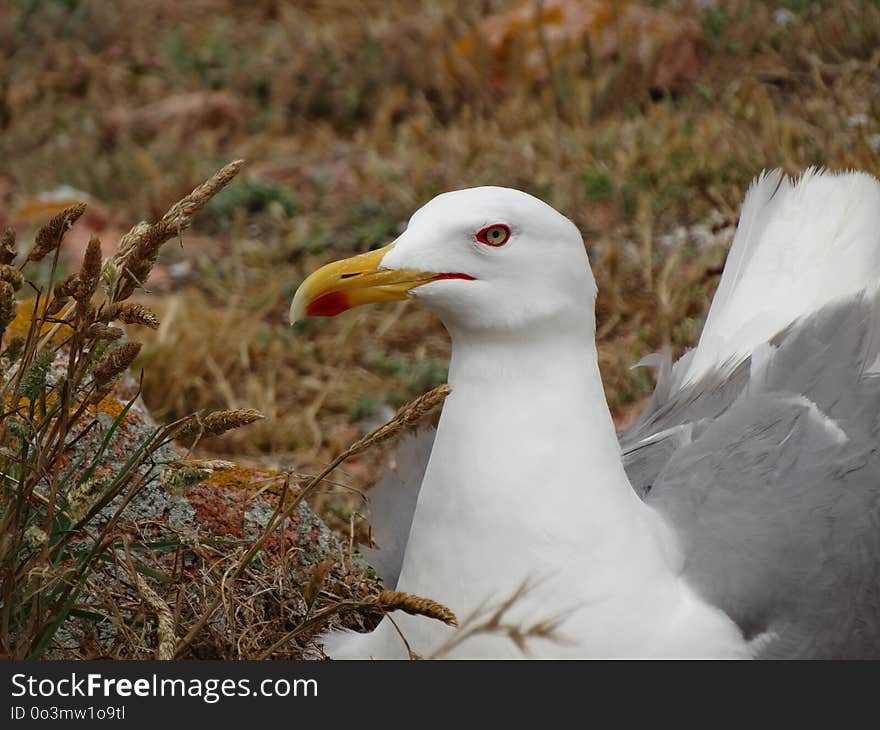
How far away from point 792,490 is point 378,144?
451 centimetres

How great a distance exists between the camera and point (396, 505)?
3.46 metres

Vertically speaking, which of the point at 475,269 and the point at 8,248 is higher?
the point at 8,248

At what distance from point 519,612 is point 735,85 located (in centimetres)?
462

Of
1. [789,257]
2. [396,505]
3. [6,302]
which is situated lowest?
[396,505]

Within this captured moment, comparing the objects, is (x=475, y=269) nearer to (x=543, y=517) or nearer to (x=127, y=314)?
(x=543, y=517)

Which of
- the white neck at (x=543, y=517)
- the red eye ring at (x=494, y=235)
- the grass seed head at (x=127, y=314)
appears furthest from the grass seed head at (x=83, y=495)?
the red eye ring at (x=494, y=235)

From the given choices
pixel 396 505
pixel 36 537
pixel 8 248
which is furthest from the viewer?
pixel 396 505

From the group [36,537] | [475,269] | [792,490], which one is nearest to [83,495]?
[36,537]

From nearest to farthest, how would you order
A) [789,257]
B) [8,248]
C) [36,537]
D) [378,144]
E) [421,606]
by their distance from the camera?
[421,606], [36,537], [8,248], [789,257], [378,144]

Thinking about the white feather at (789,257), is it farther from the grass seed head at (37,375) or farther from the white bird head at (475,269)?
the grass seed head at (37,375)

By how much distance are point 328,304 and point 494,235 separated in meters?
0.33

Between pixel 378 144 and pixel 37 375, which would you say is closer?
pixel 37 375

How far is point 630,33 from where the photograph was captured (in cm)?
718

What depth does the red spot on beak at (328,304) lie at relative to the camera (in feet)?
8.92
